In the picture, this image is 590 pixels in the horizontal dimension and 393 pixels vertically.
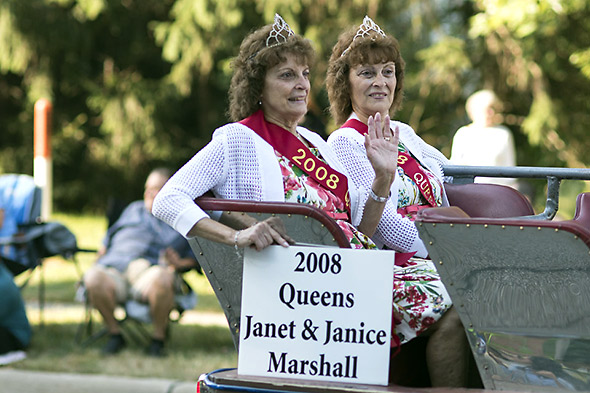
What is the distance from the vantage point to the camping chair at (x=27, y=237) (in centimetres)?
692

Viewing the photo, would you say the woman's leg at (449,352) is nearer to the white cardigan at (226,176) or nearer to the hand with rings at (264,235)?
the hand with rings at (264,235)

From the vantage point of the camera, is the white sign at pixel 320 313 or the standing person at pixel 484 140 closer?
the white sign at pixel 320 313

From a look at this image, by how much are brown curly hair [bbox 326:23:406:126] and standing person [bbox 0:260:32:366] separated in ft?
10.6

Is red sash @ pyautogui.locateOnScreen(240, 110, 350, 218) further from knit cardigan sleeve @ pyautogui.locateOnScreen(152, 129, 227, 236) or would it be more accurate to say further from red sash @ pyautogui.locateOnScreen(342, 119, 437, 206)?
red sash @ pyautogui.locateOnScreen(342, 119, 437, 206)

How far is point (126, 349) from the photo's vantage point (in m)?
6.58

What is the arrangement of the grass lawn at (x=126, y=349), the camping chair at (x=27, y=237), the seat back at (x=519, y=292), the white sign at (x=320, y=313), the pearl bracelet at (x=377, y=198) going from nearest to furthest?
the seat back at (x=519, y=292)
the white sign at (x=320, y=313)
the pearl bracelet at (x=377, y=198)
the grass lawn at (x=126, y=349)
the camping chair at (x=27, y=237)

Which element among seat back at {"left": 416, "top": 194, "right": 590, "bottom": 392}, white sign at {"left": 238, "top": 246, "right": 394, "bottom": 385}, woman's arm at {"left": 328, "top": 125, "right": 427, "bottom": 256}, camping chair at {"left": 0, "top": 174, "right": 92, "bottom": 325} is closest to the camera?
seat back at {"left": 416, "top": 194, "right": 590, "bottom": 392}

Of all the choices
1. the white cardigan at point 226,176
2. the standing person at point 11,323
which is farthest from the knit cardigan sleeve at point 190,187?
the standing person at point 11,323

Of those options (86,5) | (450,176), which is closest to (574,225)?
(450,176)

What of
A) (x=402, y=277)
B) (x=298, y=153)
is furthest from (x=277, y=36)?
(x=402, y=277)

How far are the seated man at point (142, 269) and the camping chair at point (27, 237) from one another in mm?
368

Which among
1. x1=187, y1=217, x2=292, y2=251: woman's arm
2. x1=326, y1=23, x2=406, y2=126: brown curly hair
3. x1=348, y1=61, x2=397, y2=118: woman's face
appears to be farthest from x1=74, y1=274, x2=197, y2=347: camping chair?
Result: x1=187, y1=217, x2=292, y2=251: woman's arm

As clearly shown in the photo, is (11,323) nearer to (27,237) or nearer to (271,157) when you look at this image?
(27,237)

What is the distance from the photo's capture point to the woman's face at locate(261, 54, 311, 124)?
130 inches
